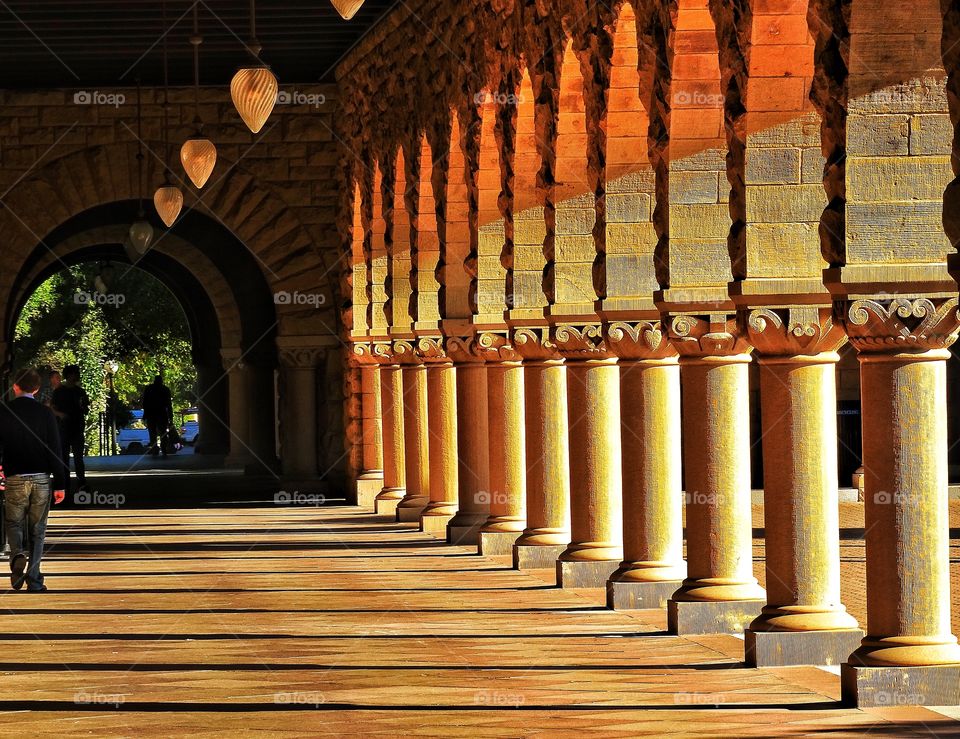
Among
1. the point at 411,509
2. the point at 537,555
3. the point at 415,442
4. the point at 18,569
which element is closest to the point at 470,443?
the point at 537,555

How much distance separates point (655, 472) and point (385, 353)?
8705 millimetres

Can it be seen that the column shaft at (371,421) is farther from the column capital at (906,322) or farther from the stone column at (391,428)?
the column capital at (906,322)

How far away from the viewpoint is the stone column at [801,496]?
7.50m

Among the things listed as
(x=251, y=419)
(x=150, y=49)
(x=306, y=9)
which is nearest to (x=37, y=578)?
(x=306, y=9)

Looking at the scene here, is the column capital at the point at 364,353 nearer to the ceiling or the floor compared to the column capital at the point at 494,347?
nearer to the ceiling

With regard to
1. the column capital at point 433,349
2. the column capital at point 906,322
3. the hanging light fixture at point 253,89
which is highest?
the hanging light fixture at point 253,89

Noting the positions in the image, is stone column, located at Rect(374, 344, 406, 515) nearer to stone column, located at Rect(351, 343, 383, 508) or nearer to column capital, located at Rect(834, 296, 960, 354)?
stone column, located at Rect(351, 343, 383, 508)

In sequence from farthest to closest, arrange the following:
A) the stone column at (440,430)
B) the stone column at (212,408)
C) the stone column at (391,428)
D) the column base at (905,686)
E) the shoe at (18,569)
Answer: the stone column at (212,408) → the stone column at (391,428) → the stone column at (440,430) → the shoe at (18,569) → the column base at (905,686)

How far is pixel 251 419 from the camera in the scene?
24.0m

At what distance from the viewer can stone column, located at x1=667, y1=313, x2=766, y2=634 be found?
8578 mm

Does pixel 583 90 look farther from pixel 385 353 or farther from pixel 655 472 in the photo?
pixel 385 353

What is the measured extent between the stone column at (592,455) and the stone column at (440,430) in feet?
15.3

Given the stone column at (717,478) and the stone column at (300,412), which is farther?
the stone column at (300,412)

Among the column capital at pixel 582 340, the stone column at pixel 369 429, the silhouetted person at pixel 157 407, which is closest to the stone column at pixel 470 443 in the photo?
the column capital at pixel 582 340
